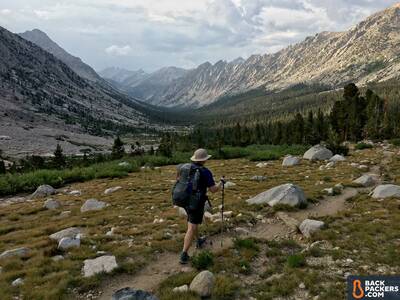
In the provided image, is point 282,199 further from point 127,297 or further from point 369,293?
point 127,297

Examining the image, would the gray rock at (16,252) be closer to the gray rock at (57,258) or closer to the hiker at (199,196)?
the gray rock at (57,258)

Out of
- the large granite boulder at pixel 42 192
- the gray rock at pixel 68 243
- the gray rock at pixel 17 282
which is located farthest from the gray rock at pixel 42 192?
the gray rock at pixel 17 282

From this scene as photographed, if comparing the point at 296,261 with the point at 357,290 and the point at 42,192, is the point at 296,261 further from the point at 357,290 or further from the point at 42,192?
the point at 42,192

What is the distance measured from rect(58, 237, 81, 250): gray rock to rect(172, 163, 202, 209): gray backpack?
3.78 meters

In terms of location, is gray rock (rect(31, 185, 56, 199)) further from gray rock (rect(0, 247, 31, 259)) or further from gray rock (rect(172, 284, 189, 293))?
gray rock (rect(172, 284, 189, 293))

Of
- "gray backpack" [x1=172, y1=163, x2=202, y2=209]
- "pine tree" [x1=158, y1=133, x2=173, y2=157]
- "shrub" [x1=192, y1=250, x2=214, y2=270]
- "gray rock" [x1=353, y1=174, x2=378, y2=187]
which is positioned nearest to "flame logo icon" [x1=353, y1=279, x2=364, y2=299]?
"shrub" [x1=192, y1=250, x2=214, y2=270]

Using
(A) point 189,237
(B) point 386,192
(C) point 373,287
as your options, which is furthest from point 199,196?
(B) point 386,192

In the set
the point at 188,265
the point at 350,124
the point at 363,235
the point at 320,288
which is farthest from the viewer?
the point at 350,124

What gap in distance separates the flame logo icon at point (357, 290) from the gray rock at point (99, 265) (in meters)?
6.03

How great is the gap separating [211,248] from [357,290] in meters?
4.48

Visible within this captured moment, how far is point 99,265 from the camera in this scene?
9734mm

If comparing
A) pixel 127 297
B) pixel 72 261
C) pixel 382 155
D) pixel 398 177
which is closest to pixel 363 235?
pixel 127 297

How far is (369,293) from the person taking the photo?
811cm

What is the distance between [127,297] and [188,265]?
2.64m
